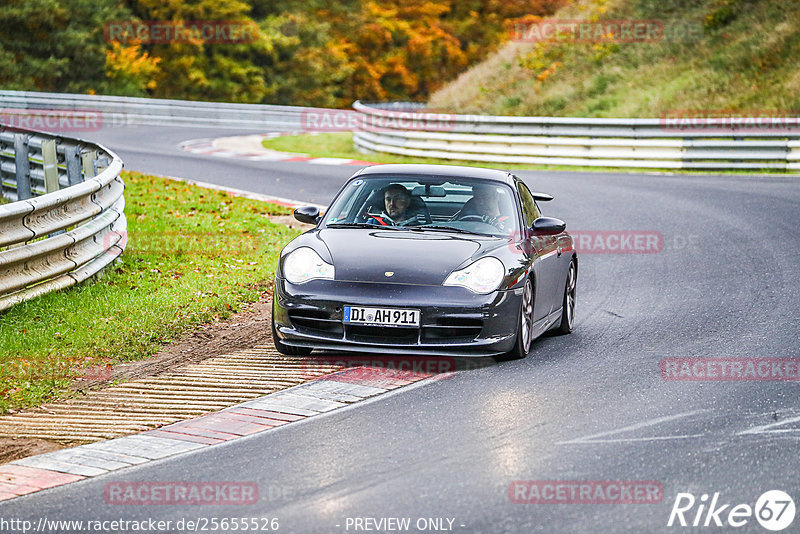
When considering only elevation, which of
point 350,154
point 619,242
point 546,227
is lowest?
point 350,154

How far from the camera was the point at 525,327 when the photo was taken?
8523mm

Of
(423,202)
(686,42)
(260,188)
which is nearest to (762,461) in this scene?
(423,202)

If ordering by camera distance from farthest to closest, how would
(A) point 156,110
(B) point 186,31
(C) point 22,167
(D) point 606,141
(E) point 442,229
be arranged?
(B) point 186,31 → (A) point 156,110 → (D) point 606,141 → (C) point 22,167 → (E) point 442,229

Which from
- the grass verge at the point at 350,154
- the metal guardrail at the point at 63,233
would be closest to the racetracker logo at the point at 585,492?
the metal guardrail at the point at 63,233

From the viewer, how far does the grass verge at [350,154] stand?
24.7 m

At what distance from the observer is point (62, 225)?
10.3 m

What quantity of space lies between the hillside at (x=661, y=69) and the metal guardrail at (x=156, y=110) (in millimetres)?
5851

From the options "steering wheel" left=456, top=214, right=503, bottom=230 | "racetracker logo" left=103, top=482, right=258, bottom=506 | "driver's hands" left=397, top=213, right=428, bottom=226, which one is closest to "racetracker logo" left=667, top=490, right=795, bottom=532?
"racetracker logo" left=103, top=482, right=258, bottom=506

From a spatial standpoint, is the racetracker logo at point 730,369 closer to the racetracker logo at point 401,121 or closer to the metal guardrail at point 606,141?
the metal guardrail at point 606,141

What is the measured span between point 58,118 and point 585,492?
37785 mm

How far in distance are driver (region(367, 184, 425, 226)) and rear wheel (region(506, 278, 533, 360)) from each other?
3.53ft

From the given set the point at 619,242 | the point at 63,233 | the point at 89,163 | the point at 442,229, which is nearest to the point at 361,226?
the point at 442,229

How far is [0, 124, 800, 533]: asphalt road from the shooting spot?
5230 mm

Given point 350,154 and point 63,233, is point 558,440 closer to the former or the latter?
point 63,233
